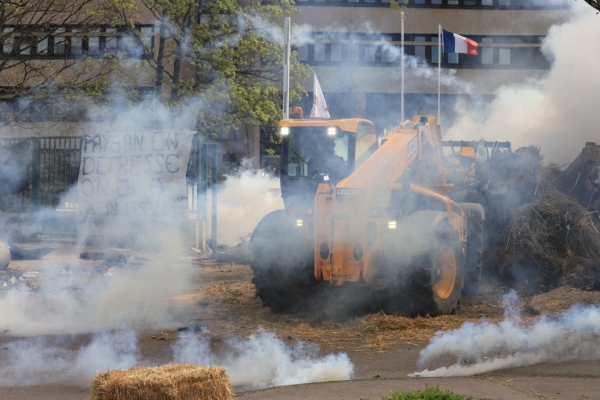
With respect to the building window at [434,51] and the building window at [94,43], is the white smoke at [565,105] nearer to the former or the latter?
the building window at [434,51]

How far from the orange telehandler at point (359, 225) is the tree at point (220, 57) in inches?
430

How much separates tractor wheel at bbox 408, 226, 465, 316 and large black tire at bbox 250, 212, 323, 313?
1.42m

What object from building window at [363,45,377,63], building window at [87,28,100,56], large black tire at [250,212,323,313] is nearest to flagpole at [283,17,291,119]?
building window at [87,28,100,56]

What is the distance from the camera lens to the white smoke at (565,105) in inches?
810

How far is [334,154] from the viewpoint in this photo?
11992 mm

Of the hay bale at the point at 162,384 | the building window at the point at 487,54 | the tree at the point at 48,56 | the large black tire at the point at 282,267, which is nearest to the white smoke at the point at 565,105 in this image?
the building window at the point at 487,54

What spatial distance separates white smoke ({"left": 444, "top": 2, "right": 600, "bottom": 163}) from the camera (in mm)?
20578

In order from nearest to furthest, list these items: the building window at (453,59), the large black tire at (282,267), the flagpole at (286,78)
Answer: the large black tire at (282,267)
the flagpole at (286,78)
the building window at (453,59)

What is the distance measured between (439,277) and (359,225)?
5.48 feet

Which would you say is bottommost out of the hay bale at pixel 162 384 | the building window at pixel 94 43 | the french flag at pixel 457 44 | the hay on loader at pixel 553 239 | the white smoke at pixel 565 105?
the hay bale at pixel 162 384

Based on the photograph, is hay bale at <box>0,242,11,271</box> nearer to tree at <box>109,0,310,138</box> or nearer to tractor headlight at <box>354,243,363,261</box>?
tractor headlight at <box>354,243,363,261</box>

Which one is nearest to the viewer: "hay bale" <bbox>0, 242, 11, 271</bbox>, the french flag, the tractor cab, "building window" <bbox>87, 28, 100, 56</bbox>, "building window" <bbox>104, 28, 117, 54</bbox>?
the tractor cab

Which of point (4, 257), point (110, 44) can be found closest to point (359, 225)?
point (4, 257)

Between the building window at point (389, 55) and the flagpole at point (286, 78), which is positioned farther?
the building window at point (389, 55)
